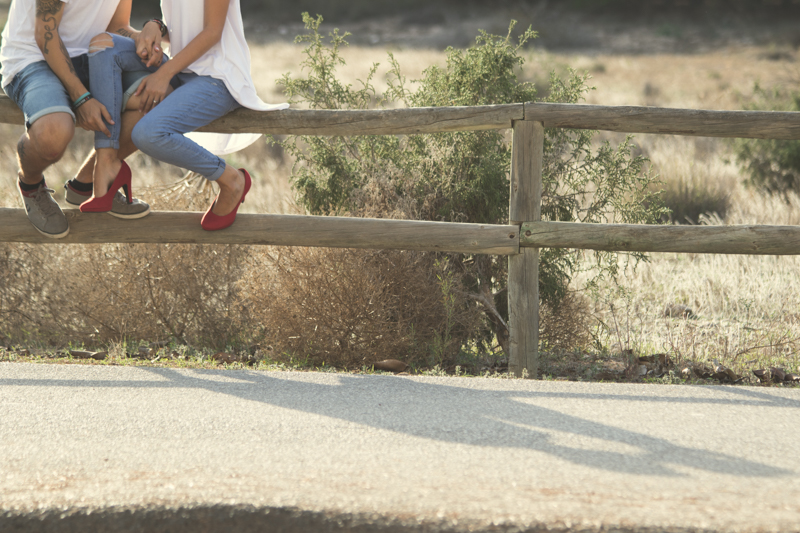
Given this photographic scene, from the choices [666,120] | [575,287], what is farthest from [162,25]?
[575,287]

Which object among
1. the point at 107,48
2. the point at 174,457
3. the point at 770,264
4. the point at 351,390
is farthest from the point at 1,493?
the point at 770,264

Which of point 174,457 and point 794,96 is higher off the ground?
point 794,96

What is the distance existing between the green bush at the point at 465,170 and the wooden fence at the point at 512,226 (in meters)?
0.60

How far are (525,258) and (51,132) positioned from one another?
2211 millimetres

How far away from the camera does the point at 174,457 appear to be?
7.86ft

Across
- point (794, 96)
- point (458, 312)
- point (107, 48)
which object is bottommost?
point (458, 312)

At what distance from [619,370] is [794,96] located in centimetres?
670

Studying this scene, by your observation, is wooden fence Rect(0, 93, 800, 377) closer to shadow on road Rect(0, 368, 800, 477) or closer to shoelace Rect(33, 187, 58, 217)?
shoelace Rect(33, 187, 58, 217)

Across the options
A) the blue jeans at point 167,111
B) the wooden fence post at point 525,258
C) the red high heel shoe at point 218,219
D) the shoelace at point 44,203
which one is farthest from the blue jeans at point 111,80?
the wooden fence post at point 525,258

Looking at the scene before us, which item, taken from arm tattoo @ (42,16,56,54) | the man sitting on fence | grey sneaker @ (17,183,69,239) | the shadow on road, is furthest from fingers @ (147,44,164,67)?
the shadow on road

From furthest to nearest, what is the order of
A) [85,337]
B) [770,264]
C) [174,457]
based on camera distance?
[770,264], [85,337], [174,457]

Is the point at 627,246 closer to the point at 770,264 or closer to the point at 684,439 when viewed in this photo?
the point at 684,439

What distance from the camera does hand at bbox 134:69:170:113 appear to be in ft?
11.3

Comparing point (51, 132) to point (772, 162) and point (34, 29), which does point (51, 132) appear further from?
point (772, 162)
